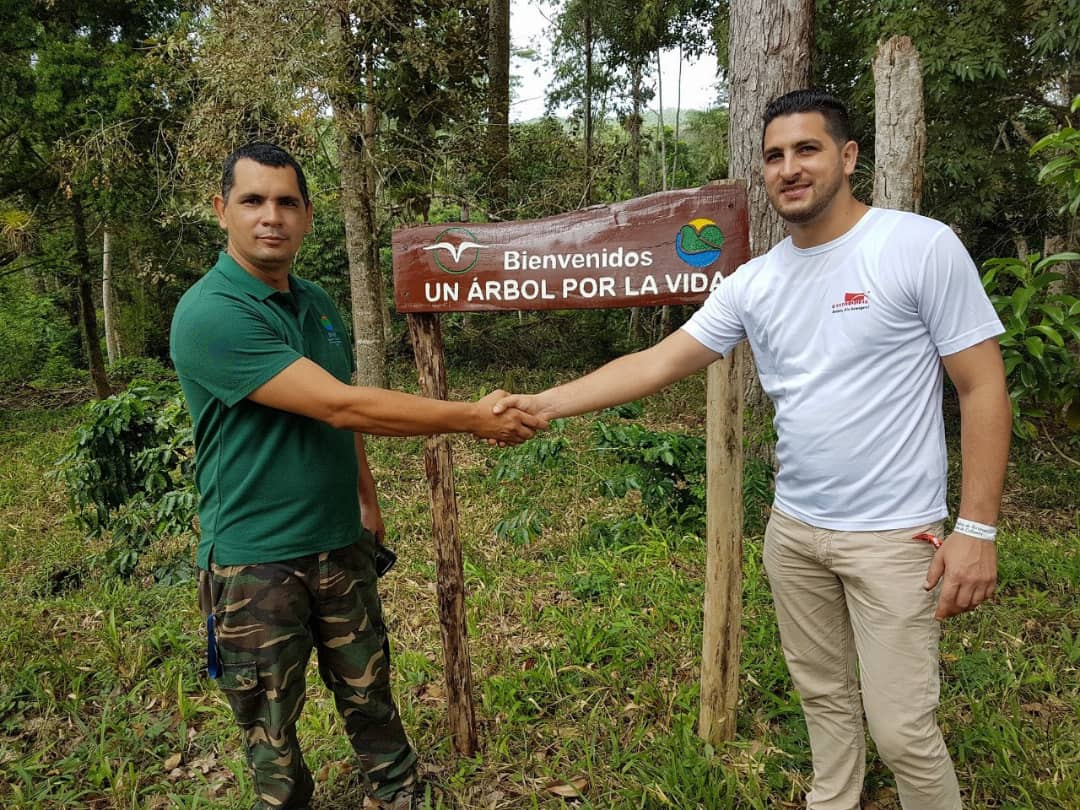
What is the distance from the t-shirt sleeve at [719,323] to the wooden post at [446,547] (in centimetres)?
96

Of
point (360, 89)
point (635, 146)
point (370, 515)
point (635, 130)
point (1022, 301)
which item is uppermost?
point (635, 130)

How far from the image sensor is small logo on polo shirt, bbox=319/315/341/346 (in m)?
2.30

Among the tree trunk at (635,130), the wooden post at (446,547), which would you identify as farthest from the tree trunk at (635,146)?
the wooden post at (446,547)

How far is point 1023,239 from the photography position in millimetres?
8625

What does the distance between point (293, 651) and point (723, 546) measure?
144 cm

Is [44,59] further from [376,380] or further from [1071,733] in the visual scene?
[1071,733]

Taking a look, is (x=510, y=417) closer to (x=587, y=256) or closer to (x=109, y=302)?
(x=587, y=256)

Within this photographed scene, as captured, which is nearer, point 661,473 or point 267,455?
point 267,455

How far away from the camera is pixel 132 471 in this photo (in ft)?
14.5

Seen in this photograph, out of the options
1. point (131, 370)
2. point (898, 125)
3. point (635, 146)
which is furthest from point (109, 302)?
point (898, 125)

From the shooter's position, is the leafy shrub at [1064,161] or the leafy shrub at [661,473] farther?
the leafy shrub at [661,473]

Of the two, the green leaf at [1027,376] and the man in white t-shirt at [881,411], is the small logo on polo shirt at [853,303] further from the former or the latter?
the green leaf at [1027,376]

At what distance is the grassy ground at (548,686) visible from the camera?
2.46m

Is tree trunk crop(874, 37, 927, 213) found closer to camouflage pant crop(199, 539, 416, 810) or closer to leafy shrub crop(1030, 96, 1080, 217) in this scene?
leafy shrub crop(1030, 96, 1080, 217)
